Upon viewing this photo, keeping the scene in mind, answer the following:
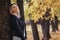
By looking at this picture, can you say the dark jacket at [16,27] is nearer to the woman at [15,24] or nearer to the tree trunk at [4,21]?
→ the woman at [15,24]

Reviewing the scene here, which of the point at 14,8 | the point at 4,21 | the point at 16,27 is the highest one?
the point at 14,8

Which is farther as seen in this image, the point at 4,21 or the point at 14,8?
the point at 14,8

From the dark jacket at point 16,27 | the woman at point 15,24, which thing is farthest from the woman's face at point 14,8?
the dark jacket at point 16,27

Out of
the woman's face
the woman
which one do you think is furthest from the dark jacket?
the woman's face

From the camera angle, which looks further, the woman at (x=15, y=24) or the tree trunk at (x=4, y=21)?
the woman at (x=15, y=24)

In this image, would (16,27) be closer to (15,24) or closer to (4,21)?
(15,24)

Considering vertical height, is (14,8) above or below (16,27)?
above

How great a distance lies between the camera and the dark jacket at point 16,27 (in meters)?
4.14

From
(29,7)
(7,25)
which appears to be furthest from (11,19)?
(29,7)

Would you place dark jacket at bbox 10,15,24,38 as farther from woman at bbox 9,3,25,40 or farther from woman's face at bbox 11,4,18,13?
woman's face at bbox 11,4,18,13

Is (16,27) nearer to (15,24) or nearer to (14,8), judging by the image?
(15,24)

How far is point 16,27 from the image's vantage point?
4203 millimetres

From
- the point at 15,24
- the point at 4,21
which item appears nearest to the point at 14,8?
the point at 15,24

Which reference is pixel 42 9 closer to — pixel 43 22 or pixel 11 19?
pixel 43 22
